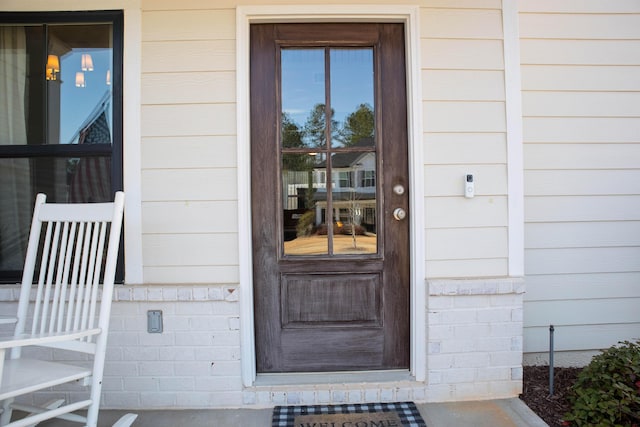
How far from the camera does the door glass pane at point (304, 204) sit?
2.16 metres

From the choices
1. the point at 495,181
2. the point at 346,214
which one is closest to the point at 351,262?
the point at 346,214

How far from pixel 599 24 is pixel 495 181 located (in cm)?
128

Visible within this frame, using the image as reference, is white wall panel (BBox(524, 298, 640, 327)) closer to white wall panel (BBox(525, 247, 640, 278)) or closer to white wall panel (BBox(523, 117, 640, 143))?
white wall panel (BBox(525, 247, 640, 278))

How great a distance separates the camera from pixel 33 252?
1.84 metres

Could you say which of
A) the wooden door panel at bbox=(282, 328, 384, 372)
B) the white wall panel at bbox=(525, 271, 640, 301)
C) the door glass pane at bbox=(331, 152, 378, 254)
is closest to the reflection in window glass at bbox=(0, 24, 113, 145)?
the door glass pane at bbox=(331, 152, 378, 254)

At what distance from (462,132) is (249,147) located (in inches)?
44.1

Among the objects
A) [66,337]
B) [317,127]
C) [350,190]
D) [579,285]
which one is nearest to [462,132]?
[350,190]

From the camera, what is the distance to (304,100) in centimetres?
218

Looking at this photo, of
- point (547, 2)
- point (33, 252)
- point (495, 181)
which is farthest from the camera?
point (547, 2)

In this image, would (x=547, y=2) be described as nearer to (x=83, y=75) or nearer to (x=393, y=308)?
(x=393, y=308)

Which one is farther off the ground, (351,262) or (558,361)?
(351,262)

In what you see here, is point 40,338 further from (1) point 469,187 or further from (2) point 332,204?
(1) point 469,187

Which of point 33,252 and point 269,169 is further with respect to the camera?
point 269,169

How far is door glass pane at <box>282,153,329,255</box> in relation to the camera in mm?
2164
